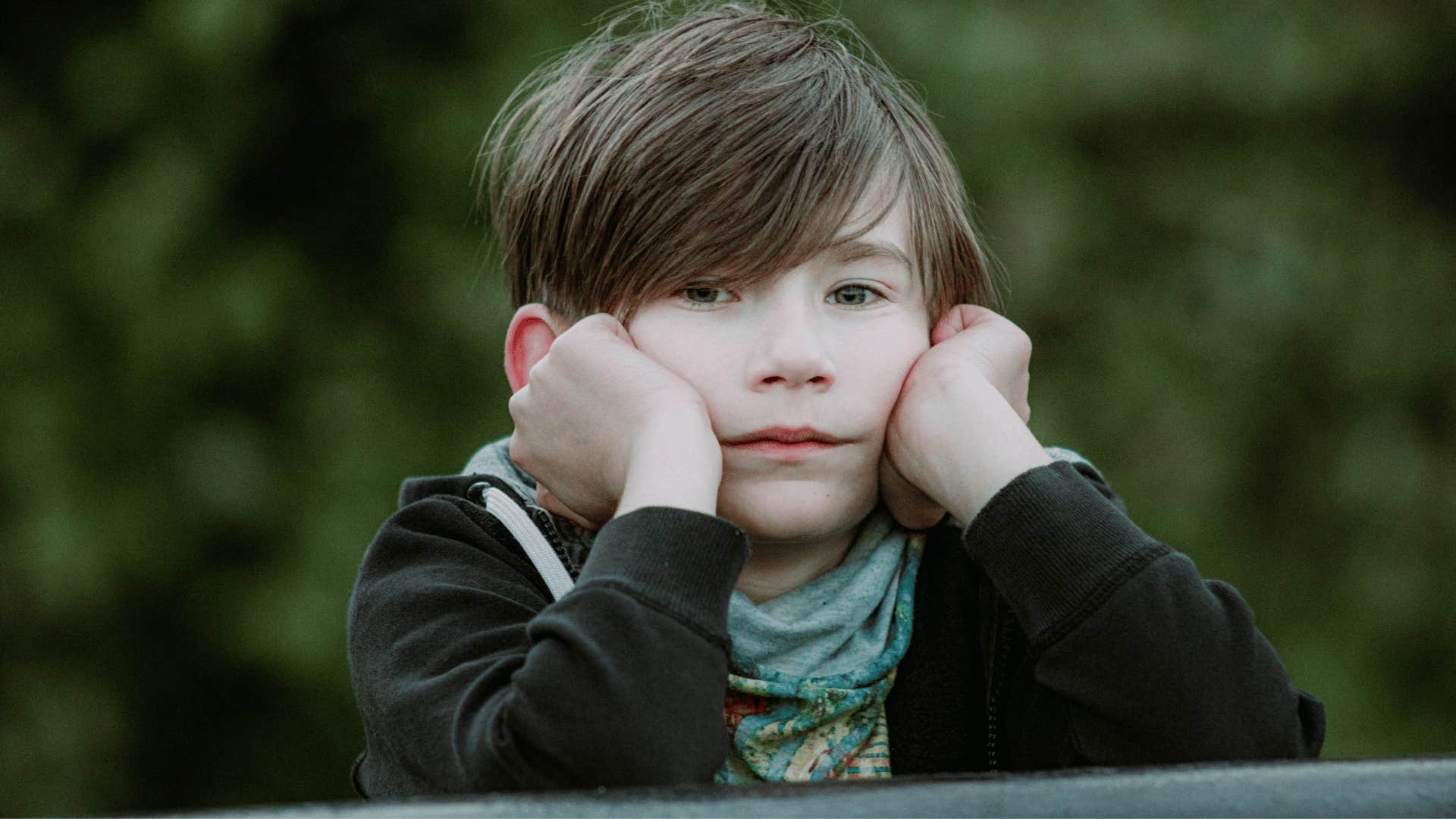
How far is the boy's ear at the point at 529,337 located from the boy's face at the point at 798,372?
162 mm

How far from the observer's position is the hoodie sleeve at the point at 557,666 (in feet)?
3.22

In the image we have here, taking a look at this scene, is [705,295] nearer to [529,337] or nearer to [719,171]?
[719,171]

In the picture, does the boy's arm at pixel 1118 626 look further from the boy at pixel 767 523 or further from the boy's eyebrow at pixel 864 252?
the boy's eyebrow at pixel 864 252

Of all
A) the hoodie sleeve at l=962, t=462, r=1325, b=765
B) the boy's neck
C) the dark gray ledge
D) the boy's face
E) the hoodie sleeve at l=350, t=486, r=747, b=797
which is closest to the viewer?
the dark gray ledge

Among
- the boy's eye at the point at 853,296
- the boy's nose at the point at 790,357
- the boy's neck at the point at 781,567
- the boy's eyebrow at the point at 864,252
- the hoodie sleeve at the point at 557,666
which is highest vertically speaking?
the boy's eyebrow at the point at 864,252

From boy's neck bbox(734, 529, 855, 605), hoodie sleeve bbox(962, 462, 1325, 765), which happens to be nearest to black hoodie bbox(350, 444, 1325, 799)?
hoodie sleeve bbox(962, 462, 1325, 765)

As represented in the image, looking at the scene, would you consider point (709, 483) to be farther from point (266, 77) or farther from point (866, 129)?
point (266, 77)

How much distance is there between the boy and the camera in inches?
41.1

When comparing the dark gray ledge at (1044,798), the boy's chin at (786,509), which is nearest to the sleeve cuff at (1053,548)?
the boy's chin at (786,509)

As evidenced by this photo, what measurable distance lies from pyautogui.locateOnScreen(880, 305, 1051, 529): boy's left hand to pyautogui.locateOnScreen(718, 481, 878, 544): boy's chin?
0.08m

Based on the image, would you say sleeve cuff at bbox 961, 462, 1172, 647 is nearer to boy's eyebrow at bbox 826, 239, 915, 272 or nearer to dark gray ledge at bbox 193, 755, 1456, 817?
boy's eyebrow at bbox 826, 239, 915, 272

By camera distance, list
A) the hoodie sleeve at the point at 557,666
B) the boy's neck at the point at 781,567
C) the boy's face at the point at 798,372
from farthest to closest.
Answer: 1. the boy's neck at the point at 781,567
2. the boy's face at the point at 798,372
3. the hoodie sleeve at the point at 557,666

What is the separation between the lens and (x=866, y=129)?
1372 millimetres

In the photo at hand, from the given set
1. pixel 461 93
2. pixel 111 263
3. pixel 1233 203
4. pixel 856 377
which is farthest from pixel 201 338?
pixel 1233 203
